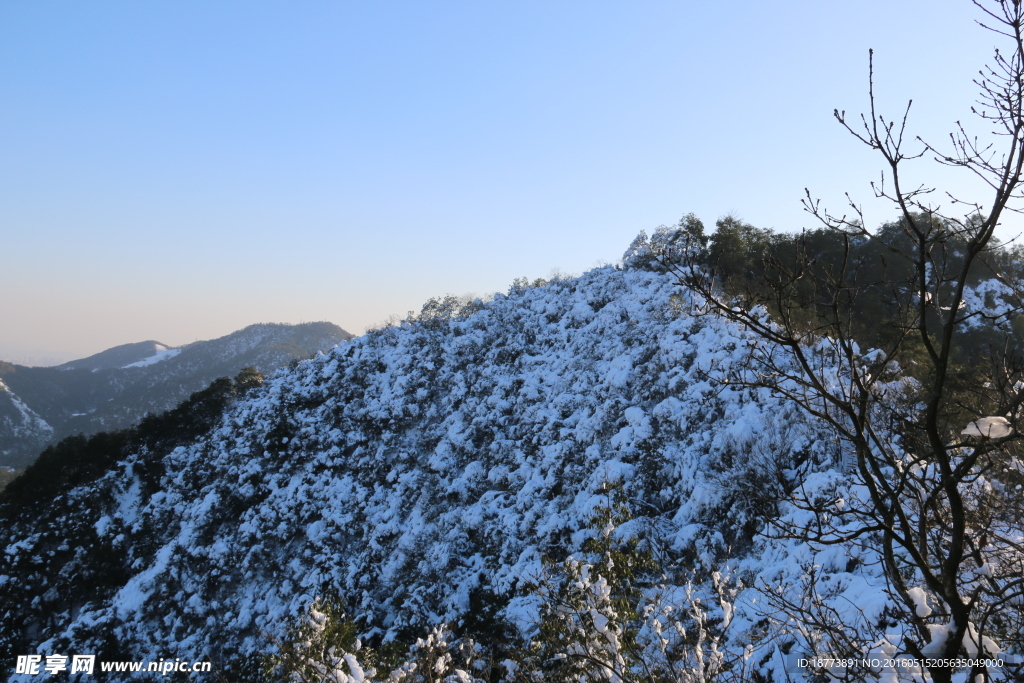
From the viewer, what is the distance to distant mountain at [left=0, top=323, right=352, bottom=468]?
2093 inches

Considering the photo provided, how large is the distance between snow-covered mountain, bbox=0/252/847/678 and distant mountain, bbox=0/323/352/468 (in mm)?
24730

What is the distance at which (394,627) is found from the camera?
11.3 meters

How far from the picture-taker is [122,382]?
7606cm

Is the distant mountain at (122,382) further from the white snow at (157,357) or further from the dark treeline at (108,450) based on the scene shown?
the dark treeline at (108,450)

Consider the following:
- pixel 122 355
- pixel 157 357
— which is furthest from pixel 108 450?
pixel 122 355

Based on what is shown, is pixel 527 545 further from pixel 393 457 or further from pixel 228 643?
pixel 228 643

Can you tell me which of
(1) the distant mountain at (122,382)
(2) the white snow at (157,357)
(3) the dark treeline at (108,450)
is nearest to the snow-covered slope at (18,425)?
(1) the distant mountain at (122,382)

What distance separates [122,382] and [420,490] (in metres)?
84.6

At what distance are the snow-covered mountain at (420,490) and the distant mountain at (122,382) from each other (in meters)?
24.7

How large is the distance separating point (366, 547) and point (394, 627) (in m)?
2.98

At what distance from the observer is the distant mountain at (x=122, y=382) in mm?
53156

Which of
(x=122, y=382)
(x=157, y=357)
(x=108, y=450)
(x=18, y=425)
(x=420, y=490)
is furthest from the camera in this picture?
(x=157, y=357)

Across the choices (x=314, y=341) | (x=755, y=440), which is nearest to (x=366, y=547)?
(x=755, y=440)

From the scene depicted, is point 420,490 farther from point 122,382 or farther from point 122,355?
point 122,355
